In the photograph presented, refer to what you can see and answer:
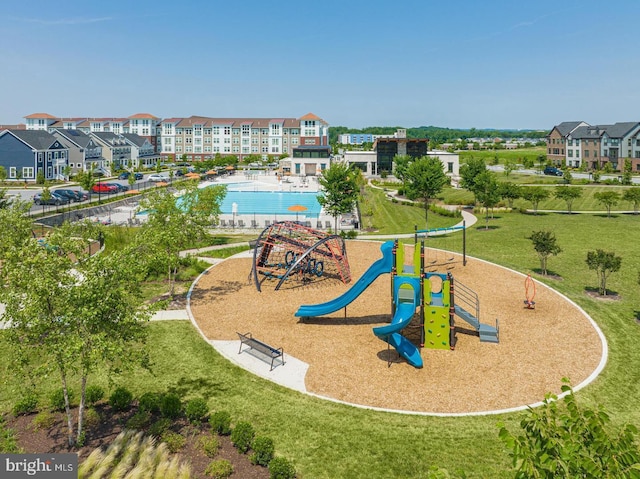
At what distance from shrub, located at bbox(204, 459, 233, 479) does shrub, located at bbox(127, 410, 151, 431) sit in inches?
119

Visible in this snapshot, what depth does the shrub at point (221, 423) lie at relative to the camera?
42.4ft

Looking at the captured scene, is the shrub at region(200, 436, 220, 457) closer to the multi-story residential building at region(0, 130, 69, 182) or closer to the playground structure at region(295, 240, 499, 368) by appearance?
the playground structure at region(295, 240, 499, 368)

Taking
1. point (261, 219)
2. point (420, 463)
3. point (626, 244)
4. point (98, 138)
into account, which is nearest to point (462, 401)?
point (420, 463)

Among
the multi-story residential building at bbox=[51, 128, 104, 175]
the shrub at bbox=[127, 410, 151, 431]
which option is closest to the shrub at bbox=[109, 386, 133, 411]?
the shrub at bbox=[127, 410, 151, 431]

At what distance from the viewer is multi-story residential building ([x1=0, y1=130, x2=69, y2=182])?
3019 inches

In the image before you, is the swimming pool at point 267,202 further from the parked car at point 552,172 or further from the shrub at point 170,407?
the parked car at point 552,172

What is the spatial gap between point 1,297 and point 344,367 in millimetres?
10884

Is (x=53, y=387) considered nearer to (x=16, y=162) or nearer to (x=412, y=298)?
(x=412, y=298)

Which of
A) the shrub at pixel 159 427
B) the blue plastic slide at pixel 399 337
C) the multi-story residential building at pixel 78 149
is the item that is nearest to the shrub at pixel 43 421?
the shrub at pixel 159 427

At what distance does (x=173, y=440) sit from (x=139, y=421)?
165cm

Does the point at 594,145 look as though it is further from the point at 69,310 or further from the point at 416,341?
the point at 69,310

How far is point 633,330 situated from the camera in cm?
2030

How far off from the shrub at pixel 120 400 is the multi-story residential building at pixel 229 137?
407ft

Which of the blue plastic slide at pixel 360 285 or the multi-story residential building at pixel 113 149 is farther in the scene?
the multi-story residential building at pixel 113 149
